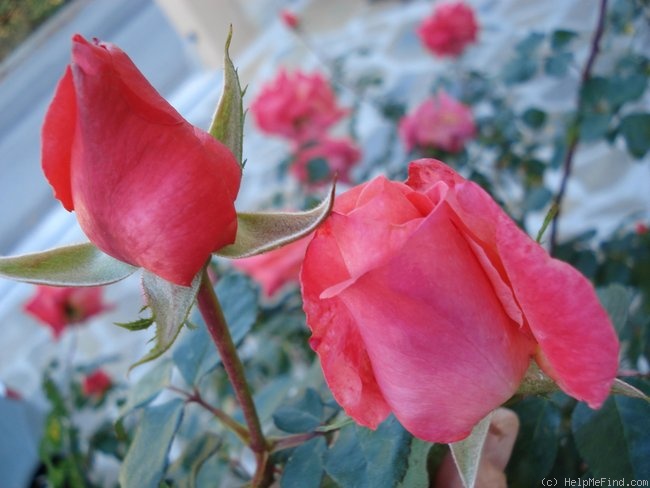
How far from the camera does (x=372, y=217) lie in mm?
198

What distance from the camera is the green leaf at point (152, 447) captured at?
304 millimetres

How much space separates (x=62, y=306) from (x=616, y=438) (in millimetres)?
850

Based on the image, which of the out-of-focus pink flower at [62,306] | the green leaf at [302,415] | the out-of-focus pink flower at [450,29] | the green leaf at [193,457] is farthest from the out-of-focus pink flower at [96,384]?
the out-of-focus pink flower at [450,29]

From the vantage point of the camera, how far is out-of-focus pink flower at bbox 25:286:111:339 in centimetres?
93

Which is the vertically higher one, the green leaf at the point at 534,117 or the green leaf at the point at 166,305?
the green leaf at the point at 166,305

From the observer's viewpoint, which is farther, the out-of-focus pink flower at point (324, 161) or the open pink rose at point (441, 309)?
the out-of-focus pink flower at point (324, 161)

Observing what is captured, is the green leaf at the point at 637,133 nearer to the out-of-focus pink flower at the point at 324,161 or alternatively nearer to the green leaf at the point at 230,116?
the out-of-focus pink flower at the point at 324,161

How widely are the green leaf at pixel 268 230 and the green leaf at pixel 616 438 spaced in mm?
173

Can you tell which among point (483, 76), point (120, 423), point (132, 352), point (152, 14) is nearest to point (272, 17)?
point (152, 14)

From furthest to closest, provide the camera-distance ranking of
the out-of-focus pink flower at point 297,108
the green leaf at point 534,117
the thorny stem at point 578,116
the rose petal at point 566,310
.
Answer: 1. the out-of-focus pink flower at point 297,108
2. the green leaf at point 534,117
3. the thorny stem at point 578,116
4. the rose petal at point 566,310

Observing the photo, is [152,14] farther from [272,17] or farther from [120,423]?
[120,423]

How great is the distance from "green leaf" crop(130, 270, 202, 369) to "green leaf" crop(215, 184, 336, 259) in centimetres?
2

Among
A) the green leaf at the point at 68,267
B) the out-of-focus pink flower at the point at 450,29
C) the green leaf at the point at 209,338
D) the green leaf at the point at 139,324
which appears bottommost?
the out-of-focus pink flower at the point at 450,29

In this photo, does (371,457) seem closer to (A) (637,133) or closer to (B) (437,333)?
(B) (437,333)
